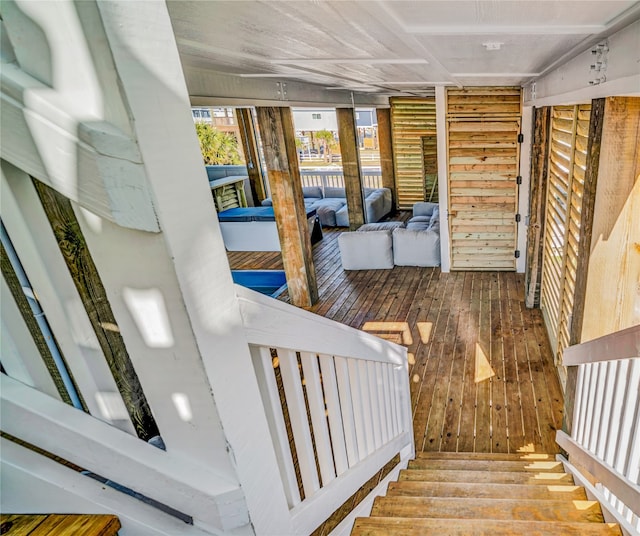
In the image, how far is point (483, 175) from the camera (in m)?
5.29

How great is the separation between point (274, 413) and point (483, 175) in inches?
199

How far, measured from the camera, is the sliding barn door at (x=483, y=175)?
16.3ft

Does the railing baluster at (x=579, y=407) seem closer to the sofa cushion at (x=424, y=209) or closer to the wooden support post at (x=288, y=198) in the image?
the wooden support post at (x=288, y=198)

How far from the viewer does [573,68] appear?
7.04 feet

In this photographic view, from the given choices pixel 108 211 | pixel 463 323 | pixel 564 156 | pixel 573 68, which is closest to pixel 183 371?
pixel 108 211

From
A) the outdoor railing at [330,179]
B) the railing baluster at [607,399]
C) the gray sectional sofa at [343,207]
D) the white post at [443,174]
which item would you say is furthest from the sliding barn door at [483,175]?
the outdoor railing at [330,179]

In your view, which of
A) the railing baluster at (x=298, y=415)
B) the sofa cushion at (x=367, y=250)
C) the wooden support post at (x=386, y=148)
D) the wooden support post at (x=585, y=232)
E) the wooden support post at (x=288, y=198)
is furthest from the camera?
the wooden support post at (x=386, y=148)

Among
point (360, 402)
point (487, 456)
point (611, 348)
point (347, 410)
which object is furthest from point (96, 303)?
point (487, 456)

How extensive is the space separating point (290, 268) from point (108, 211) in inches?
179

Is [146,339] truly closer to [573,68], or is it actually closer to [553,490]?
[553,490]

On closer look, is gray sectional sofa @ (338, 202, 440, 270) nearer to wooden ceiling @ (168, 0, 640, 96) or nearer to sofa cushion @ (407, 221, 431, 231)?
sofa cushion @ (407, 221, 431, 231)

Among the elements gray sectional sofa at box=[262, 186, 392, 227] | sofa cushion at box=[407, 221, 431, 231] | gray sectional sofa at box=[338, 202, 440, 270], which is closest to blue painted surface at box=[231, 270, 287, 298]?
gray sectional sofa at box=[338, 202, 440, 270]

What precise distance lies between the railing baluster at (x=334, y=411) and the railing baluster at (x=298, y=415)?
14 centimetres

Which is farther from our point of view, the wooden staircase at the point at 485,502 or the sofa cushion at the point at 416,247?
the sofa cushion at the point at 416,247
